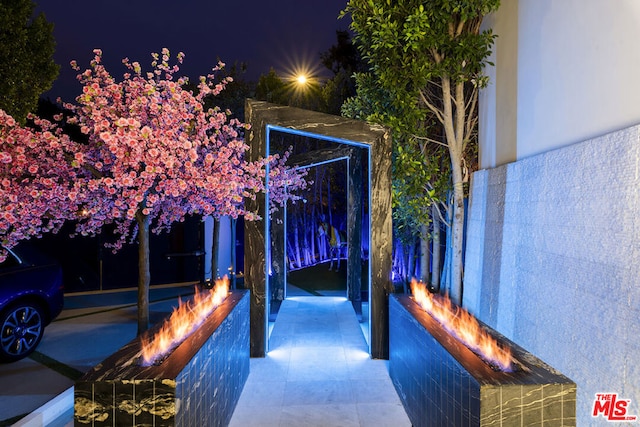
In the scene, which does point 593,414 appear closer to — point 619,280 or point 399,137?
point 619,280

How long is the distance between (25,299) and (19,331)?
336 millimetres

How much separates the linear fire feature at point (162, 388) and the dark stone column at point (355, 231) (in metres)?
4.18

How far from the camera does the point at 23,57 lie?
5.38m

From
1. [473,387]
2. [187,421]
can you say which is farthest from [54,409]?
[473,387]

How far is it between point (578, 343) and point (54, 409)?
387cm

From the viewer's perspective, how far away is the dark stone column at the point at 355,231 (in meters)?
6.47

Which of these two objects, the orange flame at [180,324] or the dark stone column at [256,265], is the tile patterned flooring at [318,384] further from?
the orange flame at [180,324]

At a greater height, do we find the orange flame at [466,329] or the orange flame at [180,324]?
the orange flame at [466,329]

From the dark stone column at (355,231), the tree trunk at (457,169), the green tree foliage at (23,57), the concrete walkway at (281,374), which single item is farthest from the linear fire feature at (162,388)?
the green tree foliage at (23,57)

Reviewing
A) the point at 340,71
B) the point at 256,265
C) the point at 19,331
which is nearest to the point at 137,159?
the point at 256,265

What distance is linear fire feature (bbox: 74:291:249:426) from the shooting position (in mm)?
1707

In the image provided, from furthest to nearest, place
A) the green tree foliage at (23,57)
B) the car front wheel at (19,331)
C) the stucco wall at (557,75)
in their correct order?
the green tree foliage at (23,57) < the car front wheel at (19,331) < the stucco wall at (557,75)

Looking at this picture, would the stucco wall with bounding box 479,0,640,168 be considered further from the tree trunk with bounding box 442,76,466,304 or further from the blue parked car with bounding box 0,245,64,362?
the blue parked car with bounding box 0,245,64,362

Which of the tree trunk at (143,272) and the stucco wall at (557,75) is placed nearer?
the stucco wall at (557,75)
